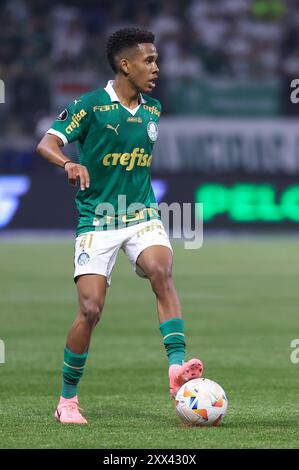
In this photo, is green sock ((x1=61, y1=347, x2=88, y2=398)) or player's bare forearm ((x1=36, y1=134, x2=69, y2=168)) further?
green sock ((x1=61, y1=347, x2=88, y2=398))

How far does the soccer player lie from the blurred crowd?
17645 millimetres

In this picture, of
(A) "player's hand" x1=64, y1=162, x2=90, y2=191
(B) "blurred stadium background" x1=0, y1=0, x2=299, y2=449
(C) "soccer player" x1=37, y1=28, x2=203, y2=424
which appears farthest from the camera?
(B) "blurred stadium background" x1=0, y1=0, x2=299, y2=449

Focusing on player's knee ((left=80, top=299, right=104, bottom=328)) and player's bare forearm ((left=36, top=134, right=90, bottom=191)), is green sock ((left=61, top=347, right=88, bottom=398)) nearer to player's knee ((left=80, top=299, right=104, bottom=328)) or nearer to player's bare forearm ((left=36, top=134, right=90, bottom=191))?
player's knee ((left=80, top=299, right=104, bottom=328))

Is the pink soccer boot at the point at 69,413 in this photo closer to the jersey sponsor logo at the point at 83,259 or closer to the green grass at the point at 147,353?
the green grass at the point at 147,353

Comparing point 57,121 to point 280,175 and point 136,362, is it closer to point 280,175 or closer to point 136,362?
point 136,362

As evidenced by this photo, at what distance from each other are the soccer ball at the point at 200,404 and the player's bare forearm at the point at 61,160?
1.39m

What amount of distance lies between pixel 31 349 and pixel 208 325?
8.25ft

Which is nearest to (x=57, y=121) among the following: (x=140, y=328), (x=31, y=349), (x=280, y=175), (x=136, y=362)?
(x=136, y=362)

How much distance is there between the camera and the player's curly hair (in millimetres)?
8086

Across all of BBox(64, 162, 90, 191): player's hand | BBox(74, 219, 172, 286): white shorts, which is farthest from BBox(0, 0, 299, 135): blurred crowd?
BBox(64, 162, 90, 191): player's hand

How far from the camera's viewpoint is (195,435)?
23.4 ft

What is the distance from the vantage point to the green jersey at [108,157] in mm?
7945

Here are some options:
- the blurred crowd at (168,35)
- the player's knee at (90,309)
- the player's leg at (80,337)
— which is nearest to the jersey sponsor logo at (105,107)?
the player's leg at (80,337)

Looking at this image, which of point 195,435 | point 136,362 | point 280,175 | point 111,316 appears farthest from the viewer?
point 280,175
